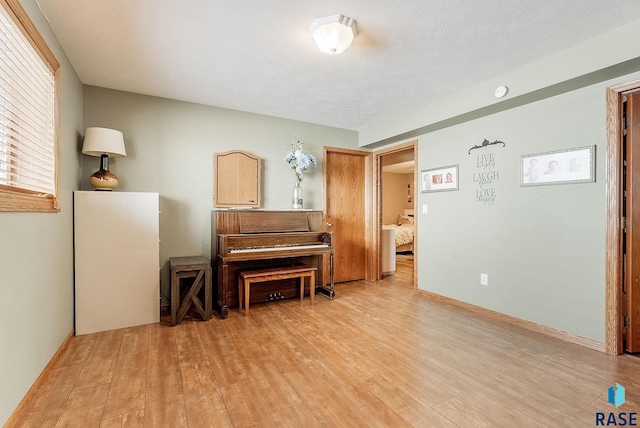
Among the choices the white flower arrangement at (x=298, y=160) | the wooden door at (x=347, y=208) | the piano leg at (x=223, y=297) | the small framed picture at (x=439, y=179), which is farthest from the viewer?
the wooden door at (x=347, y=208)

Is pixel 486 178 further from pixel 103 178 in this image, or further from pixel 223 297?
pixel 103 178

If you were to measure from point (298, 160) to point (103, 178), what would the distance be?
2.12 m

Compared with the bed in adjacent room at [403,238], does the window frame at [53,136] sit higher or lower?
higher

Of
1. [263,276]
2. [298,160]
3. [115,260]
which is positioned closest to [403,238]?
[298,160]

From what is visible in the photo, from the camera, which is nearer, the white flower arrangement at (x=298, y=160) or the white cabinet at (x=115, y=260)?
the white cabinet at (x=115, y=260)

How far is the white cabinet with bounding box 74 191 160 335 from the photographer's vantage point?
2662mm

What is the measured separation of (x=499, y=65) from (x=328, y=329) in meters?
2.84

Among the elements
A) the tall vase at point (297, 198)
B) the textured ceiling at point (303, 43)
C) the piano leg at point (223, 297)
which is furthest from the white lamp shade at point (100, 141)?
the tall vase at point (297, 198)

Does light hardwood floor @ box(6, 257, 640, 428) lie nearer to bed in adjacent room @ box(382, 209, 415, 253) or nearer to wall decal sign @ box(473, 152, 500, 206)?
wall decal sign @ box(473, 152, 500, 206)

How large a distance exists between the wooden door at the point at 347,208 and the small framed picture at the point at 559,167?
2357mm

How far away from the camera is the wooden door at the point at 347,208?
178 inches

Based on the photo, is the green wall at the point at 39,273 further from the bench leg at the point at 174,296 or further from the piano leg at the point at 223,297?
the piano leg at the point at 223,297

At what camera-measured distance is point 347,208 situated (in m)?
4.68

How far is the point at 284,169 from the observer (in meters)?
4.09
